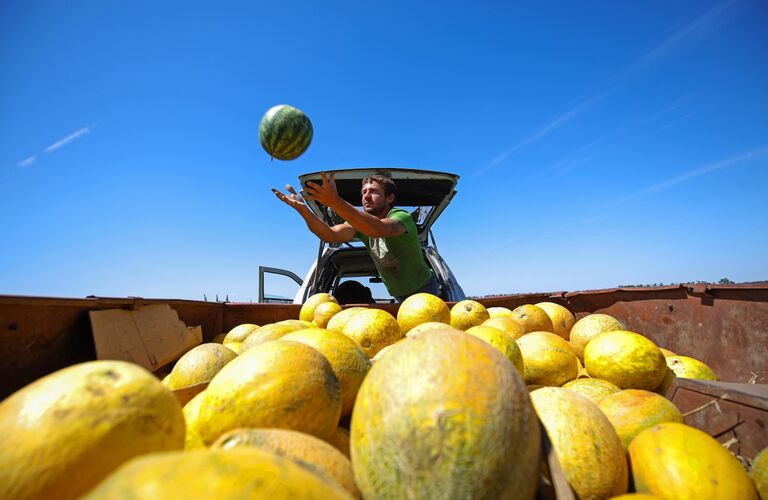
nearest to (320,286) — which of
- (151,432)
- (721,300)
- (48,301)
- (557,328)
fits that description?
(557,328)

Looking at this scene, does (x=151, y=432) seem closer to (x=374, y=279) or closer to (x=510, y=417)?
(x=510, y=417)

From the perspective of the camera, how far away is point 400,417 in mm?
1020

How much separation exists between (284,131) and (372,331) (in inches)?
144

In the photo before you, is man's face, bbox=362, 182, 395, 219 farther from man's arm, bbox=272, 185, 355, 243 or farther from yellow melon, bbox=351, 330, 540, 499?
yellow melon, bbox=351, 330, 540, 499

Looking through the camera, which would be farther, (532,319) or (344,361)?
(532,319)

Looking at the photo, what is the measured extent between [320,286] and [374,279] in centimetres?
315

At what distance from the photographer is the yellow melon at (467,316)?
347cm

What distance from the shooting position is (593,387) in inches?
92.3

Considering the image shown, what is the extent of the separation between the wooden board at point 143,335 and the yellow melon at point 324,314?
122 centimetres

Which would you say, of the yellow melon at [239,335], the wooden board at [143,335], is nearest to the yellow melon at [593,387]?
the yellow melon at [239,335]

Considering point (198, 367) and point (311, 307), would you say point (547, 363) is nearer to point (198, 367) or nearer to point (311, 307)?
point (198, 367)

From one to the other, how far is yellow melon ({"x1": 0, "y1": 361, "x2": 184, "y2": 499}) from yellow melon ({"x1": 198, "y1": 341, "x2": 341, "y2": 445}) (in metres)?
0.20

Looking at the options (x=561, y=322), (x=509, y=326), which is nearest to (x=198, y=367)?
(x=509, y=326)

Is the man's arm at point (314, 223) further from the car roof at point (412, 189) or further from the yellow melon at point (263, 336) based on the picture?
the yellow melon at point (263, 336)
